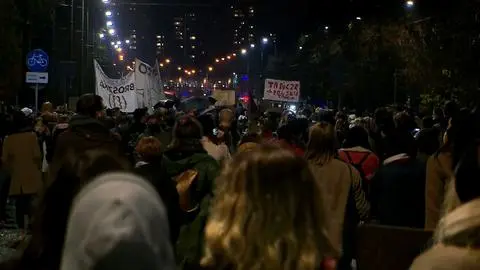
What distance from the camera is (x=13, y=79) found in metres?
34.0

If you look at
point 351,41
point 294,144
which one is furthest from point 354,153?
point 351,41

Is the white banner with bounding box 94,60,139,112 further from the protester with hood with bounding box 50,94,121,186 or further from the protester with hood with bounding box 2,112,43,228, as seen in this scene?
the protester with hood with bounding box 50,94,121,186

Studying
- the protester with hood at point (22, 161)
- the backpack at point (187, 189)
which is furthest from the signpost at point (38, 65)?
the backpack at point (187, 189)

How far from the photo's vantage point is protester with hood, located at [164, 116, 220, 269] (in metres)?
6.12

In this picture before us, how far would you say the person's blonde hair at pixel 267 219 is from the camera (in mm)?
2955

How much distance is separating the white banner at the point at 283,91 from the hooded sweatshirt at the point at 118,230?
26.2 meters

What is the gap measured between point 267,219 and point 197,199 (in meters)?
3.60

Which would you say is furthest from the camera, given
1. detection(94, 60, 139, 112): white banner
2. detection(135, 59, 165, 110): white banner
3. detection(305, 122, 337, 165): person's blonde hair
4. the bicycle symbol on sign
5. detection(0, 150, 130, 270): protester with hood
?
the bicycle symbol on sign

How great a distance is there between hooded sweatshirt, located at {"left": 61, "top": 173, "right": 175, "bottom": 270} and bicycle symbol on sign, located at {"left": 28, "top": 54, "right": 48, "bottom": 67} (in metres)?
21.1

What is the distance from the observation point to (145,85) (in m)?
21.4

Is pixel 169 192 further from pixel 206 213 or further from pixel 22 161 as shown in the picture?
pixel 22 161

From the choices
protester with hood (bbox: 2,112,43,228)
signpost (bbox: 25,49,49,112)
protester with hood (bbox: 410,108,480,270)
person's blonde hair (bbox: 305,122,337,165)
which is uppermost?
signpost (bbox: 25,49,49,112)

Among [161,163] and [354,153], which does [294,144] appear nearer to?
[354,153]

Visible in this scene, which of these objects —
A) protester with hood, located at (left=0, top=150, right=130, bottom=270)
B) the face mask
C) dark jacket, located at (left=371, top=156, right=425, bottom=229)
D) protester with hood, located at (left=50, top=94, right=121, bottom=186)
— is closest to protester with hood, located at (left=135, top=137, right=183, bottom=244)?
protester with hood, located at (left=50, top=94, right=121, bottom=186)
